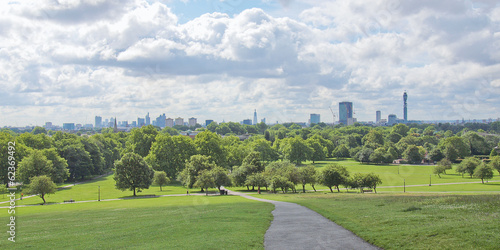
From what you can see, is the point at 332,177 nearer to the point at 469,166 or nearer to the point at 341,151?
the point at 469,166

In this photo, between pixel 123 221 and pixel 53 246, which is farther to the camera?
pixel 123 221

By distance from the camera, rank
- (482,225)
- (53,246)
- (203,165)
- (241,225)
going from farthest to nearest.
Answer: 1. (203,165)
2. (241,225)
3. (53,246)
4. (482,225)

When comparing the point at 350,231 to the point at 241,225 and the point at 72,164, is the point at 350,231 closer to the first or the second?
the point at 241,225

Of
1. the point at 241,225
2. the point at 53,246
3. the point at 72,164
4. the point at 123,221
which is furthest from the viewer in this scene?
the point at 72,164

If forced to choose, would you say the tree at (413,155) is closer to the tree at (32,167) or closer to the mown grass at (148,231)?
the mown grass at (148,231)

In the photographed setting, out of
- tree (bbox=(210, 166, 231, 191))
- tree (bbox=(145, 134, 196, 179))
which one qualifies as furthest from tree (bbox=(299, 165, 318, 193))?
tree (bbox=(145, 134, 196, 179))

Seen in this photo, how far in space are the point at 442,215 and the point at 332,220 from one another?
6.38 metres

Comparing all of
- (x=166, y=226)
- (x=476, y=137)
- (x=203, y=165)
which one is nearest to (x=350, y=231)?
(x=166, y=226)

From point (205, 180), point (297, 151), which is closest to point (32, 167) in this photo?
point (205, 180)

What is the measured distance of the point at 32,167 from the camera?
181 feet

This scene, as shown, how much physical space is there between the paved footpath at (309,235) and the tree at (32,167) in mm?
51752

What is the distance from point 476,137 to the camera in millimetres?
126625

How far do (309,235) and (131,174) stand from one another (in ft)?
139

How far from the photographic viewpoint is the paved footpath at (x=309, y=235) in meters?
14.9
